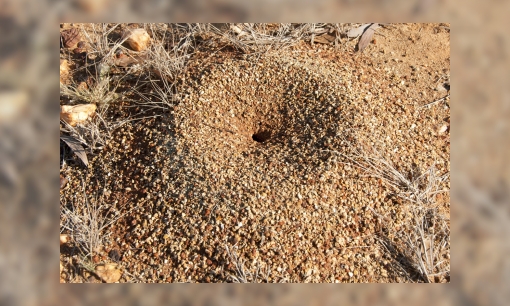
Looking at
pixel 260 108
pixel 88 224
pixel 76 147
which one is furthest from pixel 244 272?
pixel 76 147

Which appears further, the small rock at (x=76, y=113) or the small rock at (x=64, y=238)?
the small rock at (x=76, y=113)

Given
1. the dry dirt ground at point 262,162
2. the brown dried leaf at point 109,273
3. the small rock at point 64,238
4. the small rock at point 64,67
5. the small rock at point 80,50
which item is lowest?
the brown dried leaf at point 109,273

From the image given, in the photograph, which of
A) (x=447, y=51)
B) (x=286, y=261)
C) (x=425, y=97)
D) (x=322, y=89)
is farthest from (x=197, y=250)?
(x=447, y=51)

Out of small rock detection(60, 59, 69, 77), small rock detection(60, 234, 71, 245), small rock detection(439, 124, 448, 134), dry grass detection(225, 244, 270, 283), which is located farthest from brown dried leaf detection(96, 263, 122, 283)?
small rock detection(439, 124, 448, 134)

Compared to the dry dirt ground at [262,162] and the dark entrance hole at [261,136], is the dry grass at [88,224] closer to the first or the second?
the dry dirt ground at [262,162]

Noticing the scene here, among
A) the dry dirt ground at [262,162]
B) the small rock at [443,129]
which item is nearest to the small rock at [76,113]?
the dry dirt ground at [262,162]

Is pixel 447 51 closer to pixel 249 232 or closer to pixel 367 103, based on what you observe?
pixel 367 103

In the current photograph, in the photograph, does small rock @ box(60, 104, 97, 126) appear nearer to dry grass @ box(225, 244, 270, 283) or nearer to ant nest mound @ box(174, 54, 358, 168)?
ant nest mound @ box(174, 54, 358, 168)
